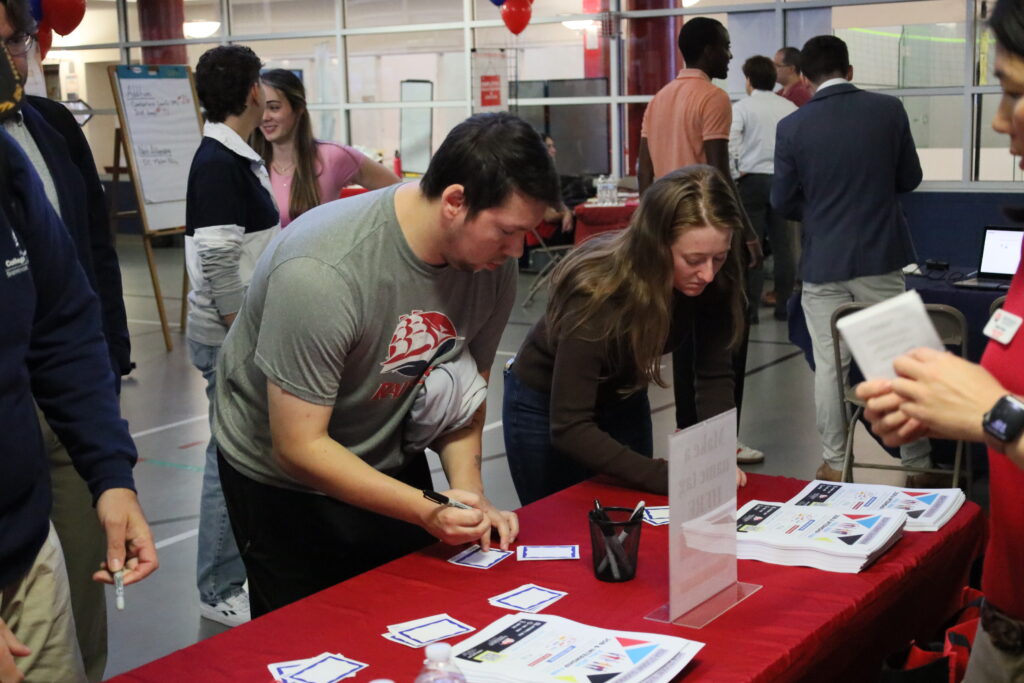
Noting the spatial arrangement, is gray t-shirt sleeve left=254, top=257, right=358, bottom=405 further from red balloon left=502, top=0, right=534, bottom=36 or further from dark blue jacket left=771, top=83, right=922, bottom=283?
red balloon left=502, top=0, right=534, bottom=36

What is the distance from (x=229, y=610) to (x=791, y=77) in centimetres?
639

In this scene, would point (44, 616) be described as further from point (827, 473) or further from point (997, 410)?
point (827, 473)

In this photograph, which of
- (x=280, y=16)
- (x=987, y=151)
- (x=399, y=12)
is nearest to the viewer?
(x=987, y=151)

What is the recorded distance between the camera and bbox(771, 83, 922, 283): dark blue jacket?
13.5 ft

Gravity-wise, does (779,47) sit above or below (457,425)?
above

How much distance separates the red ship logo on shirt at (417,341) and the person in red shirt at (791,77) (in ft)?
21.3

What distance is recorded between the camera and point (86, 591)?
7.20 ft


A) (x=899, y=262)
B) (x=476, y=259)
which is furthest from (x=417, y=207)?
(x=899, y=262)

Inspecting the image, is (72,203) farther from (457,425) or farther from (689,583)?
(689,583)

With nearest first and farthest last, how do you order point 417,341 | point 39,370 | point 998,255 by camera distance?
1. point 39,370
2. point 417,341
3. point 998,255

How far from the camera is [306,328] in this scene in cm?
171

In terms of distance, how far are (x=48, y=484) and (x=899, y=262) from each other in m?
3.47

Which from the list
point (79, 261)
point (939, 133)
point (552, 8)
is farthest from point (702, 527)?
point (552, 8)

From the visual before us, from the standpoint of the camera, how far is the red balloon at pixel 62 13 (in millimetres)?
5746
